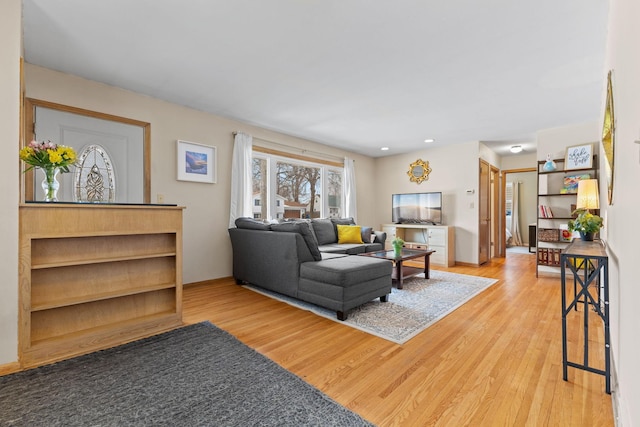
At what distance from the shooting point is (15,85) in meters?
1.89

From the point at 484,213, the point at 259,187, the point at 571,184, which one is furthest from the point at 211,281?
the point at 571,184

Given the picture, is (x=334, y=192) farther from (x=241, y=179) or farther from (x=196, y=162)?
(x=196, y=162)

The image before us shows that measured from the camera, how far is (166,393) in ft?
5.32

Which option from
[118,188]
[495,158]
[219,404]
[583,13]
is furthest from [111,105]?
[495,158]

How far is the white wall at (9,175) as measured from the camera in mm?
1837

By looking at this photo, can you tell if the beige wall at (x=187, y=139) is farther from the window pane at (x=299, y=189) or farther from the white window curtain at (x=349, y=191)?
the white window curtain at (x=349, y=191)

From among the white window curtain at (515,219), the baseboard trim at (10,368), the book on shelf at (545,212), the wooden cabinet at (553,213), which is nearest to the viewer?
the baseboard trim at (10,368)

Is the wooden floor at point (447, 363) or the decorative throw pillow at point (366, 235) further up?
the decorative throw pillow at point (366, 235)

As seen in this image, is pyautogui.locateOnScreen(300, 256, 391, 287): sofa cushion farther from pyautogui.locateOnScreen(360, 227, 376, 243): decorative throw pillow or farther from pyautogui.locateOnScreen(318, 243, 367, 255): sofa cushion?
pyautogui.locateOnScreen(360, 227, 376, 243): decorative throw pillow

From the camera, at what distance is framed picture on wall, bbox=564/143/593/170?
4.19 meters

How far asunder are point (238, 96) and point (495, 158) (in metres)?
5.59

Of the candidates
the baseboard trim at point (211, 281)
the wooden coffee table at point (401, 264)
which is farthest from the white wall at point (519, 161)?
the baseboard trim at point (211, 281)

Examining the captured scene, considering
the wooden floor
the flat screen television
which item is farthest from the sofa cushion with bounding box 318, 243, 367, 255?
the flat screen television

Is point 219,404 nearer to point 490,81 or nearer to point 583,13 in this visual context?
point 583,13
